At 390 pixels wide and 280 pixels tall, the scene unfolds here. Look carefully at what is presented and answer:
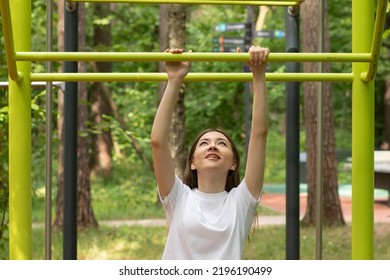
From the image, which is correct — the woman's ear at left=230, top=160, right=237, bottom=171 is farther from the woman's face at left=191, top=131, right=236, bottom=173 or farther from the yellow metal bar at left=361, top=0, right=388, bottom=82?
the yellow metal bar at left=361, top=0, right=388, bottom=82

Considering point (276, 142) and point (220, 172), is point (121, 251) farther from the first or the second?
point (276, 142)

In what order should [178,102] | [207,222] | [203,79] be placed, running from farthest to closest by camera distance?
[178,102] → [203,79] → [207,222]

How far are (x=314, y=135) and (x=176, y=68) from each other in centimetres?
714

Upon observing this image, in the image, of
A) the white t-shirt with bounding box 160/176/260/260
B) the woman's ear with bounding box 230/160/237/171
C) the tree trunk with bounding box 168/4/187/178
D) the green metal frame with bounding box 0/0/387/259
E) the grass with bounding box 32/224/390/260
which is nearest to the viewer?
the white t-shirt with bounding box 160/176/260/260

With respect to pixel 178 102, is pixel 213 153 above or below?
below

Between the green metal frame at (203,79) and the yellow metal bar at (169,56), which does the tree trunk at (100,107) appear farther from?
the yellow metal bar at (169,56)

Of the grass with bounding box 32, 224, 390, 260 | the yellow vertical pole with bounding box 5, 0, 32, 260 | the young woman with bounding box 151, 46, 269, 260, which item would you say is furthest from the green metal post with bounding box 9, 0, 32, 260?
the grass with bounding box 32, 224, 390, 260

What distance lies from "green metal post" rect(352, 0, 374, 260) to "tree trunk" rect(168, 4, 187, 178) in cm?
325

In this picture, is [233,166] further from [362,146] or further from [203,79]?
[362,146]

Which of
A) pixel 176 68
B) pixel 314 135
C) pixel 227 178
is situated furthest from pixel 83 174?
pixel 176 68

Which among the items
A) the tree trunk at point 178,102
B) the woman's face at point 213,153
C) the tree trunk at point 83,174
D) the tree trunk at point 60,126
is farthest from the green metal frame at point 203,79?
the tree trunk at point 83,174

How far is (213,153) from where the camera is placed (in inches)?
A: 117

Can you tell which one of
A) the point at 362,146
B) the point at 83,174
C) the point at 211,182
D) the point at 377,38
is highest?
the point at 377,38

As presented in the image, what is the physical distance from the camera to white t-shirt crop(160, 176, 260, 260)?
2.85m
